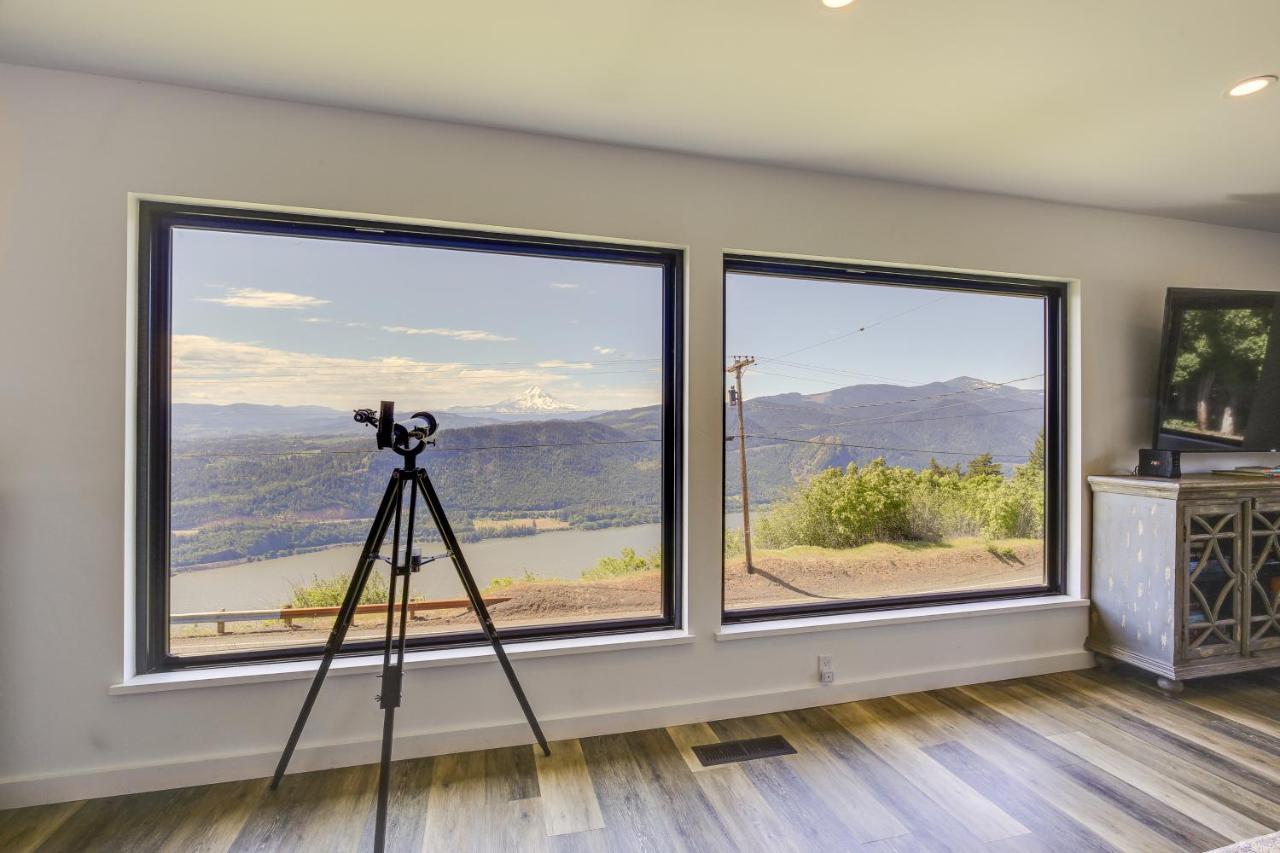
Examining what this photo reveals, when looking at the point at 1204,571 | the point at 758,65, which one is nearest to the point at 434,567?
the point at 758,65

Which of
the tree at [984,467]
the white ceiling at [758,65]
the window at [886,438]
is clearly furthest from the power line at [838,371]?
the white ceiling at [758,65]

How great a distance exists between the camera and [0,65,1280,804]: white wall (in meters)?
1.83

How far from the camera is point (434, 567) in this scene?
90.3 inches

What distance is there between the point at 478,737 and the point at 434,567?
26.2 inches

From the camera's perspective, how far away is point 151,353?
1998mm

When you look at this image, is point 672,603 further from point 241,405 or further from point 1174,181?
point 1174,181

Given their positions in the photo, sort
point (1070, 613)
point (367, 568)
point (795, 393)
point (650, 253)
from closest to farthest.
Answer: point (367, 568), point (650, 253), point (795, 393), point (1070, 613)

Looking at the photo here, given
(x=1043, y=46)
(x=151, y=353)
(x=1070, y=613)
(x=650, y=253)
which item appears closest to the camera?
(x=1043, y=46)

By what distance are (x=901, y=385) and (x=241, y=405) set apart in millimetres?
2875

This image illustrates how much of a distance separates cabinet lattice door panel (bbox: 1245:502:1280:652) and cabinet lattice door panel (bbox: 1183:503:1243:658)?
70 millimetres

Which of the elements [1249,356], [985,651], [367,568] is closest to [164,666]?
[367,568]

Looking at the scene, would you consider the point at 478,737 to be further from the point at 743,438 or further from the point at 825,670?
the point at 743,438

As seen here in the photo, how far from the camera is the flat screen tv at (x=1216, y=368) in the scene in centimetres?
278

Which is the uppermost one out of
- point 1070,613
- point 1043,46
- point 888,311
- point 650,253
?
point 1043,46
